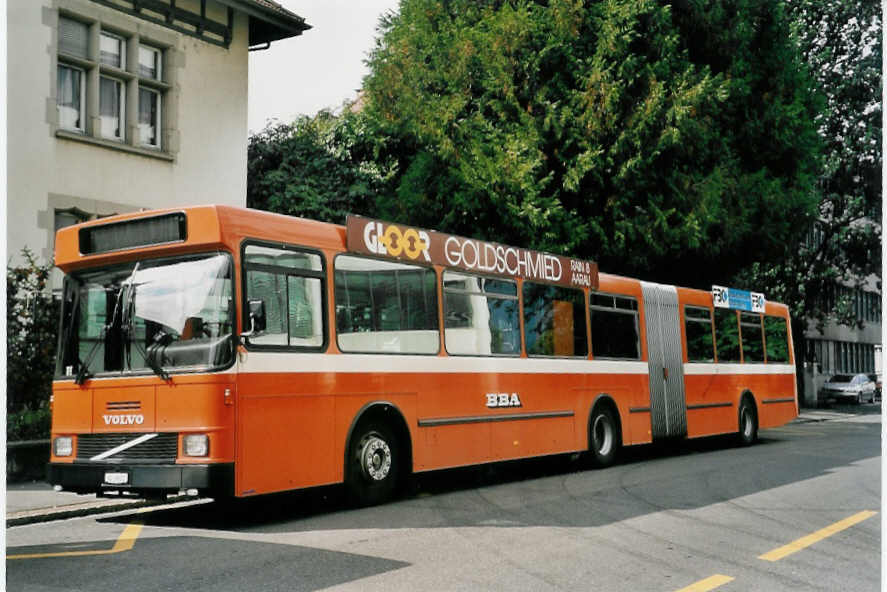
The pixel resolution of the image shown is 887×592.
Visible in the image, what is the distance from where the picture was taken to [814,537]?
8820 mm

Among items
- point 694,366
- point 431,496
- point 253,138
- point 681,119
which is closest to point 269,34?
point 253,138

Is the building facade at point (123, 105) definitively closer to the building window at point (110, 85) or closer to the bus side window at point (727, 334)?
the building window at point (110, 85)

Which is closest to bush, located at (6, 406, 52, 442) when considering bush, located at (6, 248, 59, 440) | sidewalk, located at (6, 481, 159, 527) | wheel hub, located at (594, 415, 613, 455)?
bush, located at (6, 248, 59, 440)

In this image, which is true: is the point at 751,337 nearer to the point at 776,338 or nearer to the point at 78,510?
the point at 776,338

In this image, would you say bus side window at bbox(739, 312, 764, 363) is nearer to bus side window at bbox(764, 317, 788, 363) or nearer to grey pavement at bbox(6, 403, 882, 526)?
bus side window at bbox(764, 317, 788, 363)

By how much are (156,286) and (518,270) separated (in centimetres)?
573

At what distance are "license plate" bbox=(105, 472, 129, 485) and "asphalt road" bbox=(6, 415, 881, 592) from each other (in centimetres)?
45

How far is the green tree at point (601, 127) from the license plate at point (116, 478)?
13.4m

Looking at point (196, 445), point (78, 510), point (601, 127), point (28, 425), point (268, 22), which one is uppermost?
point (268, 22)

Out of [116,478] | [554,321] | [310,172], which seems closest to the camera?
[116,478]

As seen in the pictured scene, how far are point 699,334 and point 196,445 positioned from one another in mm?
11978

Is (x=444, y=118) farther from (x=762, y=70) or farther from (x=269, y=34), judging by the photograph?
(x=762, y=70)

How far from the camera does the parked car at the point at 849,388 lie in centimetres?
4741

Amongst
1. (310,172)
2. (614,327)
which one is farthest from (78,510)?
(310,172)
